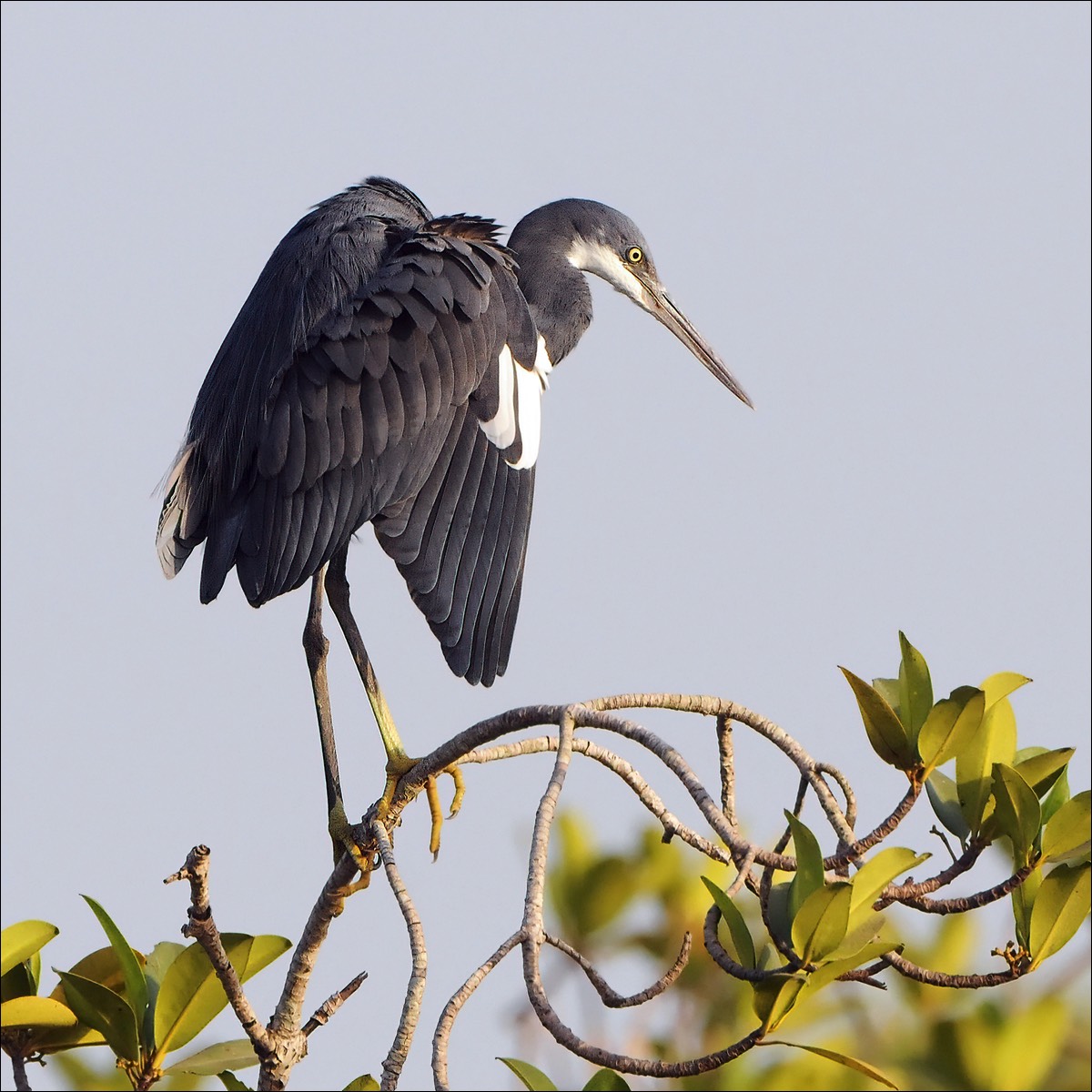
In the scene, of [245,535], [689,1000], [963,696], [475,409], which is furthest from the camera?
[475,409]

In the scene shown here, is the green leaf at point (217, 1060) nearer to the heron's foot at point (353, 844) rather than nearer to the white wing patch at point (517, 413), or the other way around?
the heron's foot at point (353, 844)

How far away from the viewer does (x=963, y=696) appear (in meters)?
1.98

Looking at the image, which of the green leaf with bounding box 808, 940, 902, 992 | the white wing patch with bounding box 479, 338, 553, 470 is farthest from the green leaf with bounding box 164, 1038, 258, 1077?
the white wing patch with bounding box 479, 338, 553, 470

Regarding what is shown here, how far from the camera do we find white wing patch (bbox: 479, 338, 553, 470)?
12.0 feet

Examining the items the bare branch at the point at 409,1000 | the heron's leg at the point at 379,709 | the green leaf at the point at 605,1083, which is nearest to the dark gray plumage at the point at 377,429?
the heron's leg at the point at 379,709

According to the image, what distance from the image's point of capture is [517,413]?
3.72 meters

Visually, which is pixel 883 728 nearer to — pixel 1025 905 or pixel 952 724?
pixel 952 724

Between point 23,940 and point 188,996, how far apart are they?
0.28 m

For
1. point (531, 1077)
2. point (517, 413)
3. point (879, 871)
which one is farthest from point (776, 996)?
point (517, 413)

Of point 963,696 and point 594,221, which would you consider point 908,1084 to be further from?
point 594,221

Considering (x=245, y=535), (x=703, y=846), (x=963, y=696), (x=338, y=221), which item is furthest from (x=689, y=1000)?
(x=338, y=221)

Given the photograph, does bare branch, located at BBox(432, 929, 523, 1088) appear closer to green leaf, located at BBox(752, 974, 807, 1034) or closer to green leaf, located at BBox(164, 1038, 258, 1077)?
green leaf, located at BBox(752, 974, 807, 1034)

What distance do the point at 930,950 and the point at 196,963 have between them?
56.6 inches

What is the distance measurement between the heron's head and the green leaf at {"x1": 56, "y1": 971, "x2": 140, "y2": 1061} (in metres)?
2.91
